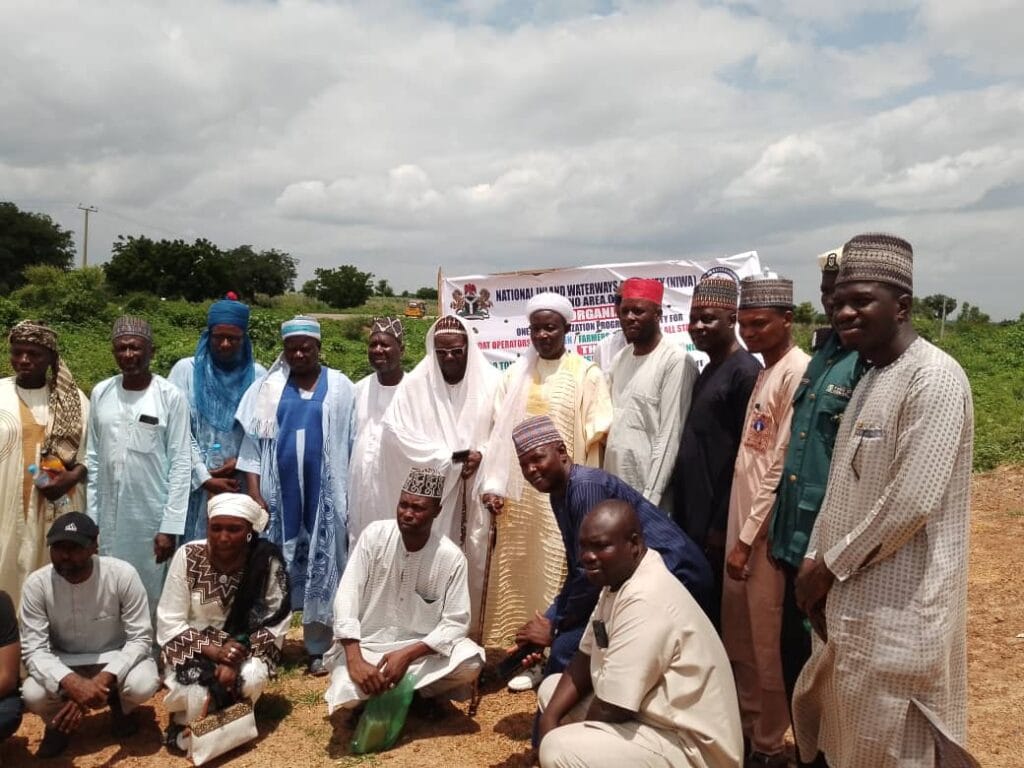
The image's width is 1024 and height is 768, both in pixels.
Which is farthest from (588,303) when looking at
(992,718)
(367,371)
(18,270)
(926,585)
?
(18,270)

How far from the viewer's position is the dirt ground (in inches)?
152

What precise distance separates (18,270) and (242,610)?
169 ft

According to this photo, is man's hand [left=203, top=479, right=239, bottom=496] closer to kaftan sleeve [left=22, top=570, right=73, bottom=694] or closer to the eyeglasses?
kaftan sleeve [left=22, top=570, right=73, bottom=694]

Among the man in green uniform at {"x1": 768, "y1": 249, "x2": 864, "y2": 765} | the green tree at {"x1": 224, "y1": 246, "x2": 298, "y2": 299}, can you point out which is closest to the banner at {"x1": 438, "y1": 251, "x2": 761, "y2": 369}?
the man in green uniform at {"x1": 768, "y1": 249, "x2": 864, "y2": 765}

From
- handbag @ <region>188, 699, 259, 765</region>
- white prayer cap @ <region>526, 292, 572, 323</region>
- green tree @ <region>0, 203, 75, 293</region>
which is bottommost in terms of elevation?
handbag @ <region>188, 699, 259, 765</region>

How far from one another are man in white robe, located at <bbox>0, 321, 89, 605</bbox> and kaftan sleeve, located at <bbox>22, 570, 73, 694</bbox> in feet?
1.75

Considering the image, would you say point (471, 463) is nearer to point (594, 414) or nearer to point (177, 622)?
point (594, 414)

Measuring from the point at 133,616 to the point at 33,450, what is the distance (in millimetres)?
1155

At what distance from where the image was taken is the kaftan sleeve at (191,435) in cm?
484

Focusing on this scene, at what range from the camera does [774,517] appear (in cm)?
324

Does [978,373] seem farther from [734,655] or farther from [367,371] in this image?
[734,655]

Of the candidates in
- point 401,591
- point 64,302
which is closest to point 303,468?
point 401,591

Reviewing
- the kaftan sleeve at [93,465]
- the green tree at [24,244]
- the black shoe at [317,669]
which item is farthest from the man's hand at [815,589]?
the green tree at [24,244]

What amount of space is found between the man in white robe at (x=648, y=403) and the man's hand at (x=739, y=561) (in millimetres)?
612
